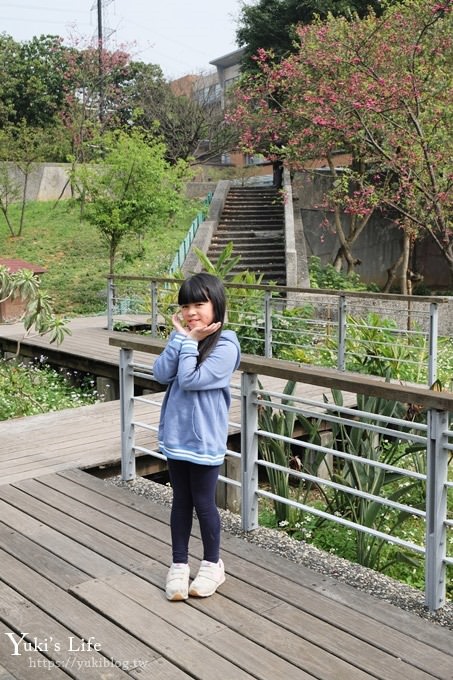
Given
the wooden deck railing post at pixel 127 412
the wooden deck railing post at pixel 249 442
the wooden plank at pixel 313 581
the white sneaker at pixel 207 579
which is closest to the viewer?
the wooden plank at pixel 313 581

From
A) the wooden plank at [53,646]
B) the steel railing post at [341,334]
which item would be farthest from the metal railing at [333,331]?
the wooden plank at [53,646]

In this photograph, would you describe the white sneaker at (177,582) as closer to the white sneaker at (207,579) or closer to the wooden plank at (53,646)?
the white sneaker at (207,579)

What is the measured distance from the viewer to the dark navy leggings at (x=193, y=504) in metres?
3.41

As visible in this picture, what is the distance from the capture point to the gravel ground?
3348 mm

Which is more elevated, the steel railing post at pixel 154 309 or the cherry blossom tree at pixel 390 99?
the cherry blossom tree at pixel 390 99

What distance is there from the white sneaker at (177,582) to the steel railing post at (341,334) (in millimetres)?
5597

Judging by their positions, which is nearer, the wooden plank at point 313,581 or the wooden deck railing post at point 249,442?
the wooden plank at point 313,581

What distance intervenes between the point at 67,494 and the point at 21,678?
2.08m

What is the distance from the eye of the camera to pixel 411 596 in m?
3.47

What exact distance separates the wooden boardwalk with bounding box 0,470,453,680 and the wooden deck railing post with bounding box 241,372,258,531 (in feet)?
0.80

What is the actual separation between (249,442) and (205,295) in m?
1.13

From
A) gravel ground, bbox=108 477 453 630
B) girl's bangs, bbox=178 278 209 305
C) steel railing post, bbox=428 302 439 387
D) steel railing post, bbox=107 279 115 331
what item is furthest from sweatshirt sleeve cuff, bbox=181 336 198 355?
steel railing post, bbox=107 279 115 331

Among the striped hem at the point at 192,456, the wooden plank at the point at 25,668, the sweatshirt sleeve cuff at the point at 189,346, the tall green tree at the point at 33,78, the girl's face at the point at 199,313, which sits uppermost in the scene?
the tall green tree at the point at 33,78

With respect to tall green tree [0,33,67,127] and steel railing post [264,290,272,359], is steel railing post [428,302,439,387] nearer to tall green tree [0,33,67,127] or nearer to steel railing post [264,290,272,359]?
steel railing post [264,290,272,359]
